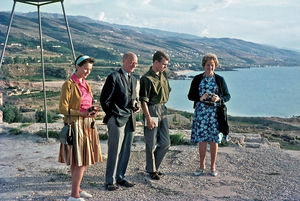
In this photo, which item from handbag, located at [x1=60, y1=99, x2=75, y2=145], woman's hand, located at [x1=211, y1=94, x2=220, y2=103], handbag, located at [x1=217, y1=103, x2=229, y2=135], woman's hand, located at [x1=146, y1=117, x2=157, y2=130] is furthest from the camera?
handbag, located at [x1=217, y1=103, x2=229, y2=135]

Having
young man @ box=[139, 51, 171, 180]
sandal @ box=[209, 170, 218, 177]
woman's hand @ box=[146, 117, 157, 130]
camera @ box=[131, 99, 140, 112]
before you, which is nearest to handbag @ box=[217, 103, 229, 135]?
sandal @ box=[209, 170, 218, 177]

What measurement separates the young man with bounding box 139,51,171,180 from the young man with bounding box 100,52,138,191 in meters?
0.21

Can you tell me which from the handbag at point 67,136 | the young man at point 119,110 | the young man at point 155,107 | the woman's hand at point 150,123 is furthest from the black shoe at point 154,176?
the handbag at point 67,136

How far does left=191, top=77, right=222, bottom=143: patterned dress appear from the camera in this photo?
483 centimetres

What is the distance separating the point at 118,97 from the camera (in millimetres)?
4121

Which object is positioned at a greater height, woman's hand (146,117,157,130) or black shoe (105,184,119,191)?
woman's hand (146,117,157,130)

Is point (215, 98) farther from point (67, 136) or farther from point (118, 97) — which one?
point (67, 136)

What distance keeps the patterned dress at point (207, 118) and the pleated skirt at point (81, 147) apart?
170 centimetres

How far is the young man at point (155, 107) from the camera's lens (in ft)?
14.6

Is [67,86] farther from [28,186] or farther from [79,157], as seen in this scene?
[28,186]

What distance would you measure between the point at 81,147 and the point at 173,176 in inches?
68.3

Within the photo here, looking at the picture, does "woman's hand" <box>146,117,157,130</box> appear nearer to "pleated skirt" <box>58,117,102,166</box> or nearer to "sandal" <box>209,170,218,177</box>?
"pleated skirt" <box>58,117,102,166</box>

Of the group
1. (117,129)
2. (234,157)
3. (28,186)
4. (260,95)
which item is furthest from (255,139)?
(260,95)

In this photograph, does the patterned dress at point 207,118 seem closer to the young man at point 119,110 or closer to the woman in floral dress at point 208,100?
the woman in floral dress at point 208,100
